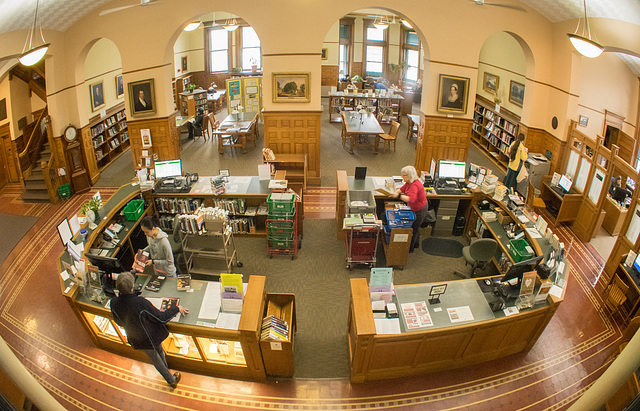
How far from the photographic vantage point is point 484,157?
12.8 meters

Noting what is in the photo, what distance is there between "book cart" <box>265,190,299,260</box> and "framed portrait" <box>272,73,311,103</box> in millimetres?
3310

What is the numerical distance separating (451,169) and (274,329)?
5.42 metres

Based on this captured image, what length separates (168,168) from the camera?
839cm

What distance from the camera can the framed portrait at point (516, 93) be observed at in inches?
449

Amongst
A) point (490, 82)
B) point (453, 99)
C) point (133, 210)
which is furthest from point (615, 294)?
point (490, 82)

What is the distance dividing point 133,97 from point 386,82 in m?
13.2

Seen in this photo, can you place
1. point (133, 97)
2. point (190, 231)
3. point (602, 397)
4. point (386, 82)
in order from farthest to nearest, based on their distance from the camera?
point (386, 82), point (133, 97), point (190, 231), point (602, 397)

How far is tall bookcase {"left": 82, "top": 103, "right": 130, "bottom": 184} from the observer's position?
1069 centimetres

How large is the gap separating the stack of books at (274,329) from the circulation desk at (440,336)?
0.88 m

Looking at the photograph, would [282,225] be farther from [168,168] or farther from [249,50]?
[249,50]

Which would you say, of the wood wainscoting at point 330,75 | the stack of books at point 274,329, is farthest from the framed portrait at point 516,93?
the stack of books at point 274,329

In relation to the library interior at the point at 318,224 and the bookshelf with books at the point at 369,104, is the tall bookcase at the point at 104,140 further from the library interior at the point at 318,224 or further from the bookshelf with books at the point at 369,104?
the bookshelf with books at the point at 369,104

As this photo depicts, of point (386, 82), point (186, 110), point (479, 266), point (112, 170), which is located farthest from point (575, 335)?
point (386, 82)

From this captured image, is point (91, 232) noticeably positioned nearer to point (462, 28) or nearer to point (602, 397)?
point (602, 397)
